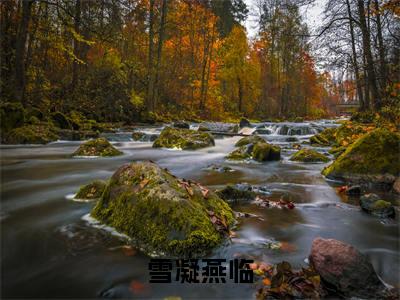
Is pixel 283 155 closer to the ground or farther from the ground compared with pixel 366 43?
closer to the ground

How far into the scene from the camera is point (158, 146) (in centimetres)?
1282

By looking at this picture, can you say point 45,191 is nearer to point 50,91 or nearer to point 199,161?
point 199,161

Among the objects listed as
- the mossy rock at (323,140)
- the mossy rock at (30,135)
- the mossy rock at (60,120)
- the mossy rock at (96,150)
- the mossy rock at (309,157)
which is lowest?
the mossy rock at (309,157)

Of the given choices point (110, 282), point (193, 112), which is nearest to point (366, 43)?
point (110, 282)

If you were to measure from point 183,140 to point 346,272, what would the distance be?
1042 cm

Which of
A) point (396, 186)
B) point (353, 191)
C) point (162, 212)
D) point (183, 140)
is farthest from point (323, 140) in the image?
point (162, 212)

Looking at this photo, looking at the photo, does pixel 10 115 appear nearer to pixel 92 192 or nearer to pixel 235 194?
pixel 92 192

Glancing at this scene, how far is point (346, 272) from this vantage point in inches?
103

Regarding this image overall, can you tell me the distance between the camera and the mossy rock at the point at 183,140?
1264 centimetres

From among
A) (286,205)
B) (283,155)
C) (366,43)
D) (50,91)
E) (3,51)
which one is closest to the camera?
(286,205)

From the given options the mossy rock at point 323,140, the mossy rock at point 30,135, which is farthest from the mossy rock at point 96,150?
the mossy rock at point 323,140

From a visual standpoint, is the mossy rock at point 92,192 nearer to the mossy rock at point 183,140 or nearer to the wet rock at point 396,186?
the wet rock at point 396,186

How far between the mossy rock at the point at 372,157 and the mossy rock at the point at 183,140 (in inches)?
245

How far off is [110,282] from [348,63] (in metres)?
9.18
